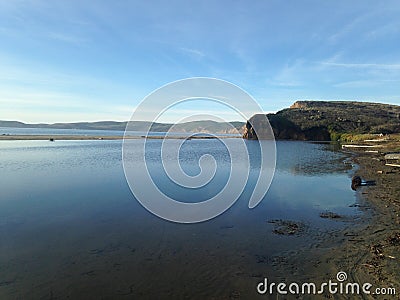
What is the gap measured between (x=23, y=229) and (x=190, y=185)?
12.3 meters

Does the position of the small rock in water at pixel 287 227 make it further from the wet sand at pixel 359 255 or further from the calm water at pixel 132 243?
the wet sand at pixel 359 255

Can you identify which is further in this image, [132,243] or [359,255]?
[132,243]

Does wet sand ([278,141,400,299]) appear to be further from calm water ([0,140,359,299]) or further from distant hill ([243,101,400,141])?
distant hill ([243,101,400,141])

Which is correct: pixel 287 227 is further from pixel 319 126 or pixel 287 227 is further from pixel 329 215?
pixel 319 126

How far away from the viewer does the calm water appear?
7340 millimetres

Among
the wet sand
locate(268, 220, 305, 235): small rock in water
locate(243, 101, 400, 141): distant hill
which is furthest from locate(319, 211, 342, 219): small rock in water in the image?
locate(243, 101, 400, 141): distant hill

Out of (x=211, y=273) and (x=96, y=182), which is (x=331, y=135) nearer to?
(x=96, y=182)

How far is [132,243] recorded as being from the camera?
1016 centimetres

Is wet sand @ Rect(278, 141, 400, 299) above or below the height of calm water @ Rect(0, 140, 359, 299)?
above

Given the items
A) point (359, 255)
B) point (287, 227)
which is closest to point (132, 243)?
point (287, 227)

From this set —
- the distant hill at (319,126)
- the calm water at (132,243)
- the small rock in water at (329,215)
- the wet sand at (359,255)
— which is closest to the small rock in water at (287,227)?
the calm water at (132,243)

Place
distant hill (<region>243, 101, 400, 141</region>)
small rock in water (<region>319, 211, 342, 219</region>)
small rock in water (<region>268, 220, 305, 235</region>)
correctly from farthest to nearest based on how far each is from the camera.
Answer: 1. distant hill (<region>243, 101, 400, 141</region>)
2. small rock in water (<region>319, 211, 342, 219</region>)
3. small rock in water (<region>268, 220, 305, 235</region>)

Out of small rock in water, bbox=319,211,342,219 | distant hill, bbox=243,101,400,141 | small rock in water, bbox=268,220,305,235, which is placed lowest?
small rock in water, bbox=268,220,305,235

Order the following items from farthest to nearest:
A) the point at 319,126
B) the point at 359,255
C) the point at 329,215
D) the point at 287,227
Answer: the point at 319,126 → the point at 329,215 → the point at 287,227 → the point at 359,255
